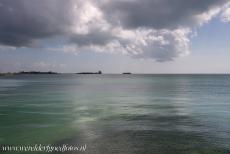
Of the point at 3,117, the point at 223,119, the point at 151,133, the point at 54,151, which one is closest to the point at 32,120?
the point at 3,117

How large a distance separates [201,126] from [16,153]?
17.8 metres

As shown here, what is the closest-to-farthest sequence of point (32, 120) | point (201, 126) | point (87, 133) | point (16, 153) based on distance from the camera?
point (16, 153)
point (87, 133)
point (201, 126)
point (32, 120)

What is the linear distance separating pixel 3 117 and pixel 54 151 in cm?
1603

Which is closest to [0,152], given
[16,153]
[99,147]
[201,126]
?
[16,153]

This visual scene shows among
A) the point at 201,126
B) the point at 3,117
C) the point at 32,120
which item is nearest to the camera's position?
the point at 201,126

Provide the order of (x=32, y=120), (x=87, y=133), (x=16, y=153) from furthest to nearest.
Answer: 1. (x=32, y=120)
2. (x=87, y=133)
3. (x=16, y=153)

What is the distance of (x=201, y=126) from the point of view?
A: 25328 millimetres

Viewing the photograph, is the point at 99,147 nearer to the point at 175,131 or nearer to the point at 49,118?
the point at 175,131

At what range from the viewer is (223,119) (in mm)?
29156

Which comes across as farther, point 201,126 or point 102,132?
point 201,126

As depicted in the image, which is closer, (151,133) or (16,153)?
(16,153)

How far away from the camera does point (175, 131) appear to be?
74.8 ft

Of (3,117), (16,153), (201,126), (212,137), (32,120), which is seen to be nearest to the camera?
(16,153)

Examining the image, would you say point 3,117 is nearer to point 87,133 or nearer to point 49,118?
point 49,118
